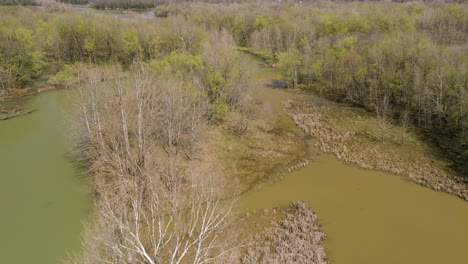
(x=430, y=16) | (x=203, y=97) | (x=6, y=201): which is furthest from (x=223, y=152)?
(x=430, y=16)

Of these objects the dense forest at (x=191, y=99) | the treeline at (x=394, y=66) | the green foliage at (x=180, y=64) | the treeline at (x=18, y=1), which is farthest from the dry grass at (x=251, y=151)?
the treeline at (x=18, y=1)

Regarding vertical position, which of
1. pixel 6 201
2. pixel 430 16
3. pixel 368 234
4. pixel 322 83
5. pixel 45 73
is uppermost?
pixel 430 16

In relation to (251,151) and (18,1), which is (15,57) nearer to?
(251,151)

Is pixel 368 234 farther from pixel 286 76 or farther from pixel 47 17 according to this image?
pixel 47 17

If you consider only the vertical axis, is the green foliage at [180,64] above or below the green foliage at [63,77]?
above

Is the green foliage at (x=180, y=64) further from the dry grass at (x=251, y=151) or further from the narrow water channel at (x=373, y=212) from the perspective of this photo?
the narrow water channel at (x=373, y=212)

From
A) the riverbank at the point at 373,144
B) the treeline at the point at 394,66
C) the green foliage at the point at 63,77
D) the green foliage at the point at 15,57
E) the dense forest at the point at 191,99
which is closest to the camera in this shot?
the dense forest at the point at 191,99

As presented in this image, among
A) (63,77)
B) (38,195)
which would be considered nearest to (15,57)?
(63,77)
